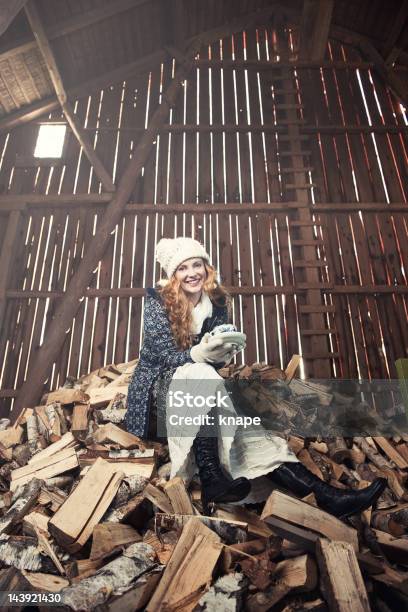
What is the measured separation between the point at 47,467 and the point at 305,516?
1513 millimetres

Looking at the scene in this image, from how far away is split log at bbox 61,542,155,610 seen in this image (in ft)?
4.34

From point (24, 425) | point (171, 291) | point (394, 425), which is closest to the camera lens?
point (171, 291)

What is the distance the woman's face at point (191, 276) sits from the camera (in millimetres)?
2691

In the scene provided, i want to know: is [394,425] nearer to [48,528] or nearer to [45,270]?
[48,528]

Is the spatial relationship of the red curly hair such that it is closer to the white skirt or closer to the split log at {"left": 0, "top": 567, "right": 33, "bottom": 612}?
the white skirt

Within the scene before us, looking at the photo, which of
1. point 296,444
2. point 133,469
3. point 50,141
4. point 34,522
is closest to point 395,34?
point 50,141

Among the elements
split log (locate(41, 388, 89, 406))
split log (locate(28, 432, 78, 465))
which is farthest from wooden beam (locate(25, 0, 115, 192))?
split log (locate(28, 432, 78, 465))

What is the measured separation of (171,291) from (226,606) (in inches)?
67.2

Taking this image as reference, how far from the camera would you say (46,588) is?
60.5 inches

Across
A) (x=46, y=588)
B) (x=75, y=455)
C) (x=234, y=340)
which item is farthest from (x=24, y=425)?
(x=234, y=340)

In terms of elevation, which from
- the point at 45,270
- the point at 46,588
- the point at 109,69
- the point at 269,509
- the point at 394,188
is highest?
the point at 109,69

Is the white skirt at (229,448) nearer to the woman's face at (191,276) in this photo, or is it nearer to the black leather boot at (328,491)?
the black leather boot at (328,491)

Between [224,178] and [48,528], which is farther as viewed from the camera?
[224,178]

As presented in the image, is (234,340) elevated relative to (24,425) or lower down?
elevated
